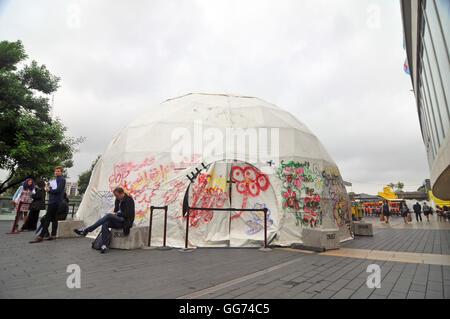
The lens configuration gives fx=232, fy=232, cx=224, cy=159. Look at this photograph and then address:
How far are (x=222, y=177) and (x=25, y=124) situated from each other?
13.0m

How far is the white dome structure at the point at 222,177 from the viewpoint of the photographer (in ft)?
23.4

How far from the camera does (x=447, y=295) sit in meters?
2.93

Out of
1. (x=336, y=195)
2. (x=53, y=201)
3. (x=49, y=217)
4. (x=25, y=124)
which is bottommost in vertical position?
(x=49, y=217)

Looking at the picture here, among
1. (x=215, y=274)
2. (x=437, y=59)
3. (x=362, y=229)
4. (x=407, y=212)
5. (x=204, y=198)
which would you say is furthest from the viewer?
(x=407, y=212)

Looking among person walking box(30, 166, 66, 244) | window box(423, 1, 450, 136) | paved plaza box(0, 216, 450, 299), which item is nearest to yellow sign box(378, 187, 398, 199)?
window box(423, 1, 450, 136)

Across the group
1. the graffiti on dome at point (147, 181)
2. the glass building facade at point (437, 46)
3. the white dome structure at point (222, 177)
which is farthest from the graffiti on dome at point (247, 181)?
the glass building facade at point (437, 46)

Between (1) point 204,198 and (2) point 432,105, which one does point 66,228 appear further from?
(2) point 432,105

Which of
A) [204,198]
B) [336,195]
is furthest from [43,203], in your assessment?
[336,195]

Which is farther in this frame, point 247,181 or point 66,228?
point 247,181

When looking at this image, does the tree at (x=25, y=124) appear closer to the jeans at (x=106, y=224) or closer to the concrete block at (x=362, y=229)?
the jeans at (x=106, y=224)

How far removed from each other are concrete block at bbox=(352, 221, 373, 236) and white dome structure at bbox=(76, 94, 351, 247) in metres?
1.38

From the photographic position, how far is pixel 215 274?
12.6ft

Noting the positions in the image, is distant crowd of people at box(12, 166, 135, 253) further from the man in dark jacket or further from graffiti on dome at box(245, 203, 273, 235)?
graffiti on dome at box(245, 203, 273, 235)

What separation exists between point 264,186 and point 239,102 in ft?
13.5
